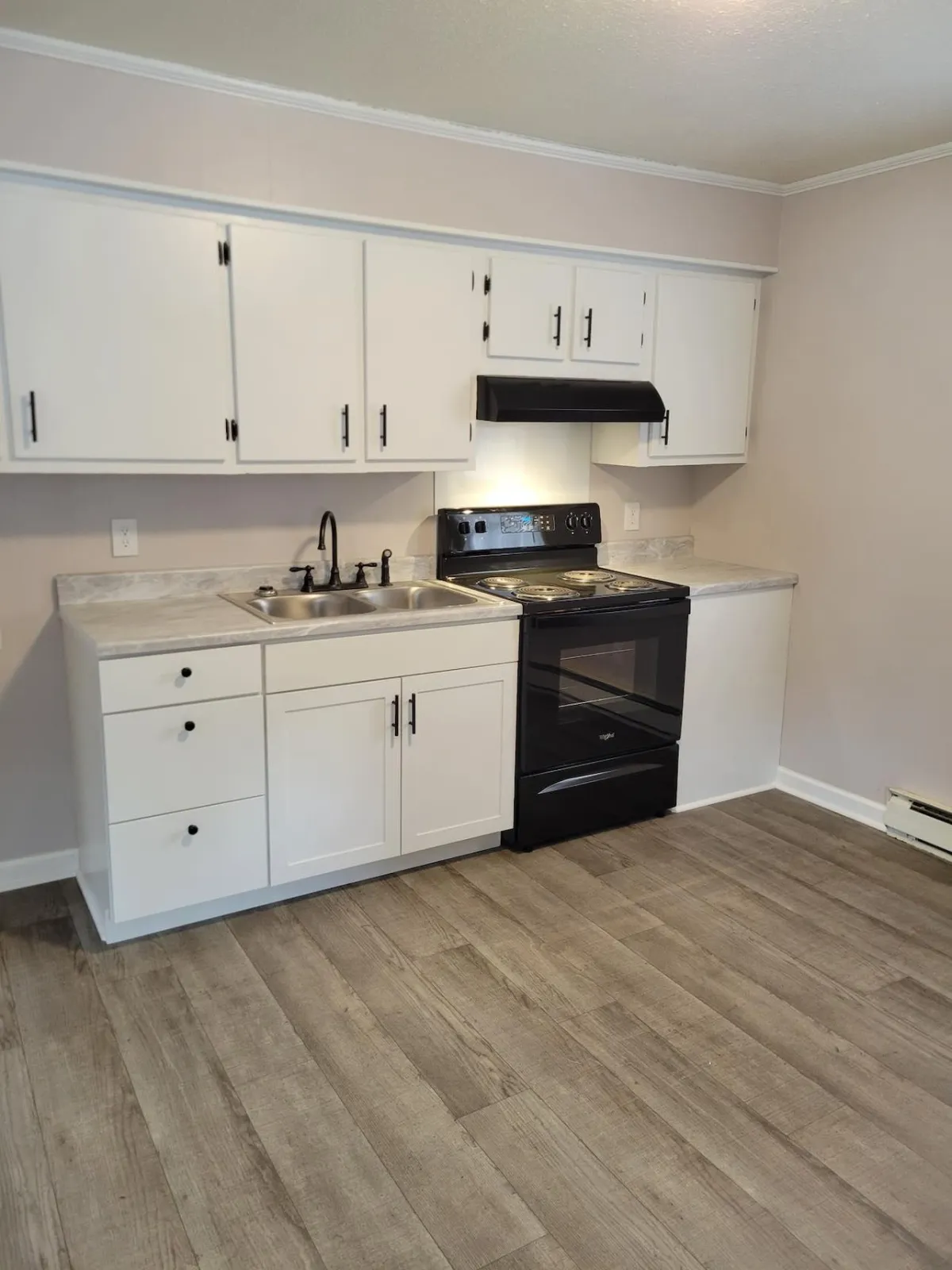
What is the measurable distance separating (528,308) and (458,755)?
1.56 metres

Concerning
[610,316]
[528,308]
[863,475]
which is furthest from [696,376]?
[528,308]

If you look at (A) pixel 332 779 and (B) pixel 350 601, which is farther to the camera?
(B) pixel 350 601

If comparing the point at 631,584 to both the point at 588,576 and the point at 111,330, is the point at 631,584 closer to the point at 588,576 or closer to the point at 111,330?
the point at 588,576

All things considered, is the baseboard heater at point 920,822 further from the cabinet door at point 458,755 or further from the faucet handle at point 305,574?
the faucet handle at point 305,574

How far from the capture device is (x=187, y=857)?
2.75m

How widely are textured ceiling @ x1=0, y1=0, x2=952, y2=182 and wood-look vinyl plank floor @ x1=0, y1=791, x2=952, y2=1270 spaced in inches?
95.1

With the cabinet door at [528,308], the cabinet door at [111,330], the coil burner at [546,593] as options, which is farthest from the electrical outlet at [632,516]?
the cabinet door at [111,330]

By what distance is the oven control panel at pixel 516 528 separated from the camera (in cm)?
359

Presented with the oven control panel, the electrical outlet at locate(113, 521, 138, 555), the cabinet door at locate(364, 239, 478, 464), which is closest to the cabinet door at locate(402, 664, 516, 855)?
the oven control panel

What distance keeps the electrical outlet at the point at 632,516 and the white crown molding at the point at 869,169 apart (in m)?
1.36

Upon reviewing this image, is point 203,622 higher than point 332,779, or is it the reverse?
point 203,622

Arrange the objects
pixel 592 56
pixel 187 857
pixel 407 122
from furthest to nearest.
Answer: pixel 407 122, pixel 187 857, pixel 592 56

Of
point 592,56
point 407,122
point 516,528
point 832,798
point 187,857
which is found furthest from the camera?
point 832,798

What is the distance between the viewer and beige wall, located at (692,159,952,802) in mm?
3346
